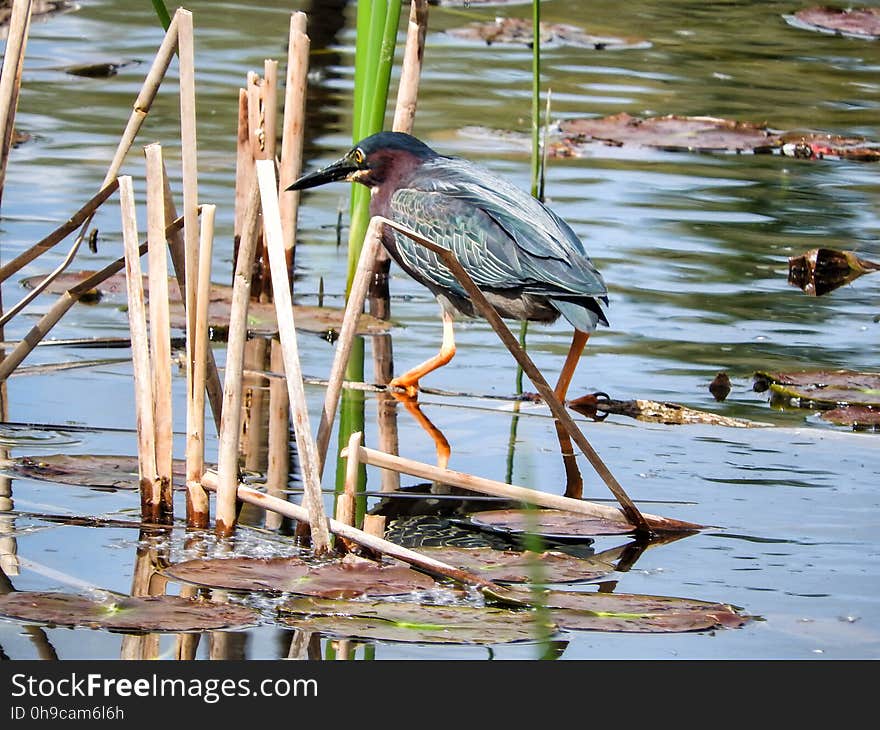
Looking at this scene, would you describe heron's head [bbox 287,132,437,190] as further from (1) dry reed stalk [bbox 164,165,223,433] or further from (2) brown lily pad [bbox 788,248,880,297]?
(2) brown lily pad [bbox 788,248,880,297]

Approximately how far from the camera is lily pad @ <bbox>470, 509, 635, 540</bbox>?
4.02 meters

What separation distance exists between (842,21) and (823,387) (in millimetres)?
8160

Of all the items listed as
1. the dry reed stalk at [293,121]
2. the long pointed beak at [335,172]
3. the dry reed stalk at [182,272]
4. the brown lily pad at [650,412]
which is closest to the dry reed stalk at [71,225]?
the dry reed stalk at [182,272]

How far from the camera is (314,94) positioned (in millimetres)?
10172

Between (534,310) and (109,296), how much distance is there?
6.20ft

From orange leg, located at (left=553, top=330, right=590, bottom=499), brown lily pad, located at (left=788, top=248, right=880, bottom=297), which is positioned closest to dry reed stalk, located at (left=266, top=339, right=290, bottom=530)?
orange leg, located at (left=553, top=330, right=590, bottom=499)

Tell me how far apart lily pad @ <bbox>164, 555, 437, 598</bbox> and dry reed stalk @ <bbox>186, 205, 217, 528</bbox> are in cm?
34

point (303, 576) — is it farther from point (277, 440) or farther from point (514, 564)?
point (277, 440)

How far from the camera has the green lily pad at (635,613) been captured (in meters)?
3.33

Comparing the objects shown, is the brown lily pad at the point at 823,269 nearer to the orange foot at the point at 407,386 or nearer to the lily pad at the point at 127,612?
the orange foot at the point at 407,386

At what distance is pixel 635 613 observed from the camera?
3.38m

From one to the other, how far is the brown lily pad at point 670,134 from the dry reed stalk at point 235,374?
17.2 ft
